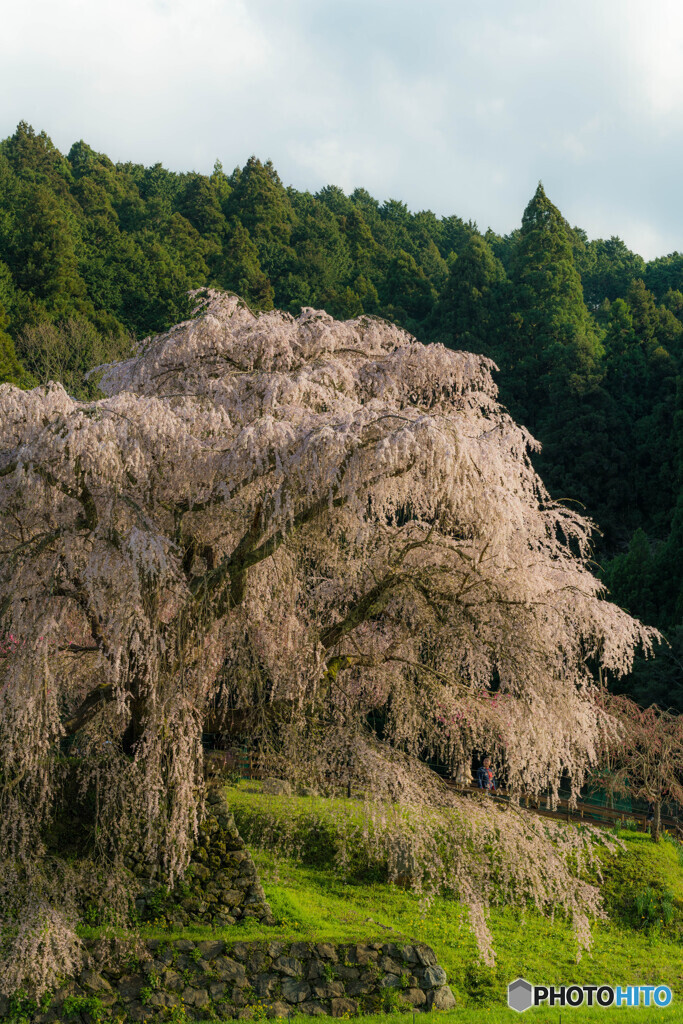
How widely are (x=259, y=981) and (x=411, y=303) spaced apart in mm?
39594

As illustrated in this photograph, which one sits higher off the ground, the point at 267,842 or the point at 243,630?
the point at 243,630

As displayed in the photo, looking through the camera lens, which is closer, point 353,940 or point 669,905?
point 353,940

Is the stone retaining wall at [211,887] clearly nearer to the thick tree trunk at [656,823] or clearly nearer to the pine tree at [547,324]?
the thick tree trunk at [656,823]

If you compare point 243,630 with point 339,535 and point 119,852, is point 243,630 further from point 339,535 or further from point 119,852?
point 119,852

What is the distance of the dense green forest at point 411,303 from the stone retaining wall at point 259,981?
11.8 metres

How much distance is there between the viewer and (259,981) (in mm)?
7301

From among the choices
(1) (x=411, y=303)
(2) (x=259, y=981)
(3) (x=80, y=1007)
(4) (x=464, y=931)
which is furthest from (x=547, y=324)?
(3) (x=80, y=1007)

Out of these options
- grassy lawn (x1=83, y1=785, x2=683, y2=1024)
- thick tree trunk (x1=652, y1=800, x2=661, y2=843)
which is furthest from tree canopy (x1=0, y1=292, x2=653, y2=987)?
thick tree trunk (x1=652, y1=800, x2=661, y2=843)

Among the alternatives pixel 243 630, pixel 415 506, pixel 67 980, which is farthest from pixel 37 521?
pixel 67 980

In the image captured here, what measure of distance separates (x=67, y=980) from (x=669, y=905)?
762 centimetres

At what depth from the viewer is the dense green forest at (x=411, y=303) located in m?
27.9

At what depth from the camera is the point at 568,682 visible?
7527 mm

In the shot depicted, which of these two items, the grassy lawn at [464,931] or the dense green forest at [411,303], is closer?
the grassy lawn at [464,931]

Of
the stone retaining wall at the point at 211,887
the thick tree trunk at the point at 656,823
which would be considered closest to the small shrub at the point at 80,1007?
the stone retaining wall at the point at 211,887
